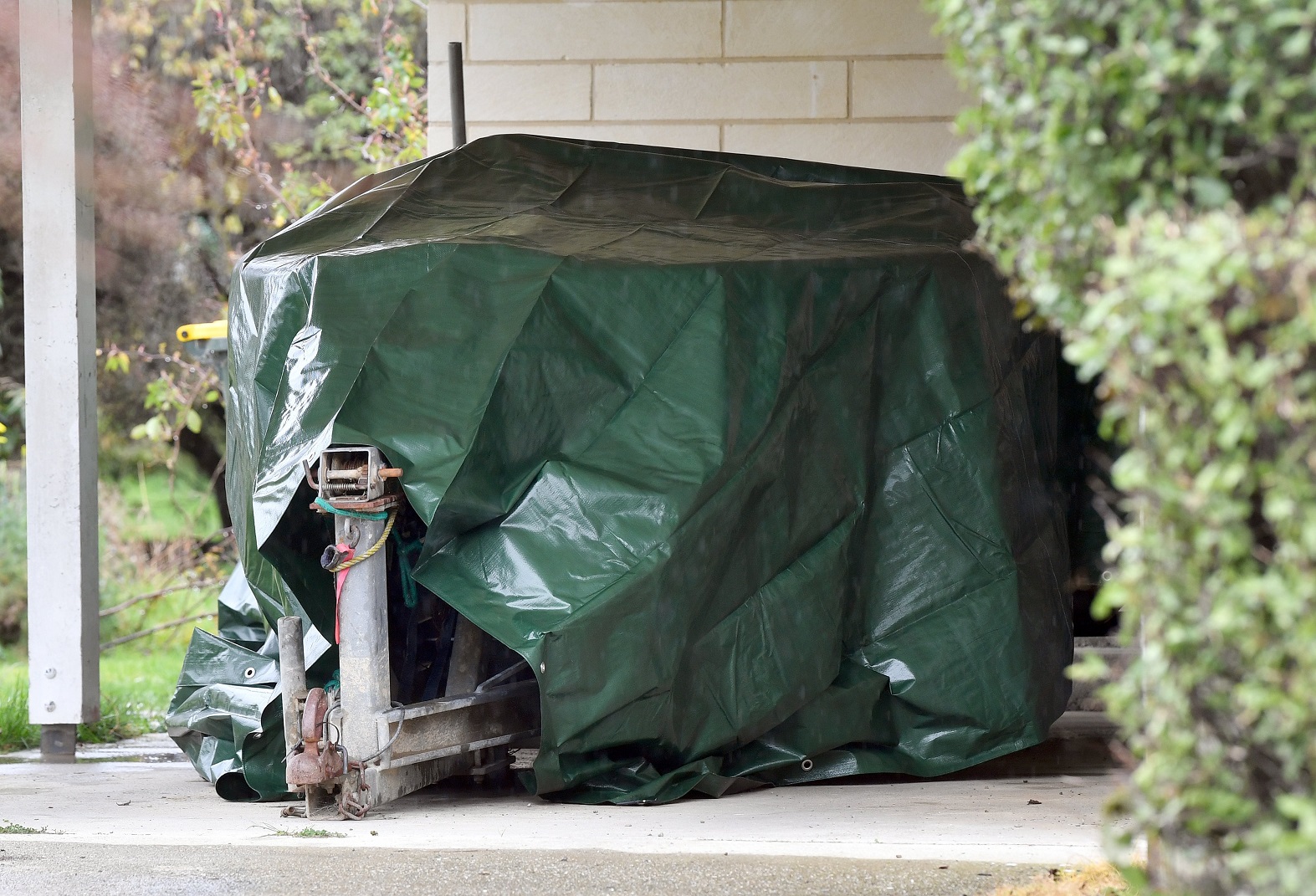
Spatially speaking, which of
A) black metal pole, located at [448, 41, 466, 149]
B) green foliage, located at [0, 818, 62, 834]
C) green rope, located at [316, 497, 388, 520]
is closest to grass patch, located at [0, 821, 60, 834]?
green foliage, located at [0, 818, 62, 834]

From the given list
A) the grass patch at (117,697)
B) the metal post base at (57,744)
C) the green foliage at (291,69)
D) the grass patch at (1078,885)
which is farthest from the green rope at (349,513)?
the green foliage at (291,69)

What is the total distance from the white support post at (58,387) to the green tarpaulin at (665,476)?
1.08 m

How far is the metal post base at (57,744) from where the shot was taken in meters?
5.75

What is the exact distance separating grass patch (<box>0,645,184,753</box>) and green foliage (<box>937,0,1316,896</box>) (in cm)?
529

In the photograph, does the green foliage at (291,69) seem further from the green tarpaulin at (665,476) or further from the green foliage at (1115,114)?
the green foliage at (1115,114)

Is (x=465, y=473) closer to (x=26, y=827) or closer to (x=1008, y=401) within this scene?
(x=26, y=827)

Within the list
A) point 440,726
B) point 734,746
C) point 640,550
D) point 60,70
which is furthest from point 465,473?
point 60,70

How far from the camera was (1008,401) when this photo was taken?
4805 mm

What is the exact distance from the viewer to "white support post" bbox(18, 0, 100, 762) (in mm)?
5715

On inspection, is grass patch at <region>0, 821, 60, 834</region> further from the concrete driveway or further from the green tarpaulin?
the green tarpaulin

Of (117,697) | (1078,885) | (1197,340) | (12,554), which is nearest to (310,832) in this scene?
(1078,885)

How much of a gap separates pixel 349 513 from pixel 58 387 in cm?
252

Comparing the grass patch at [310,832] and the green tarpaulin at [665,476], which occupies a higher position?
the green tarpaulin at [665,476]

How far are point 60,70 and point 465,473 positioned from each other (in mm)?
3091
